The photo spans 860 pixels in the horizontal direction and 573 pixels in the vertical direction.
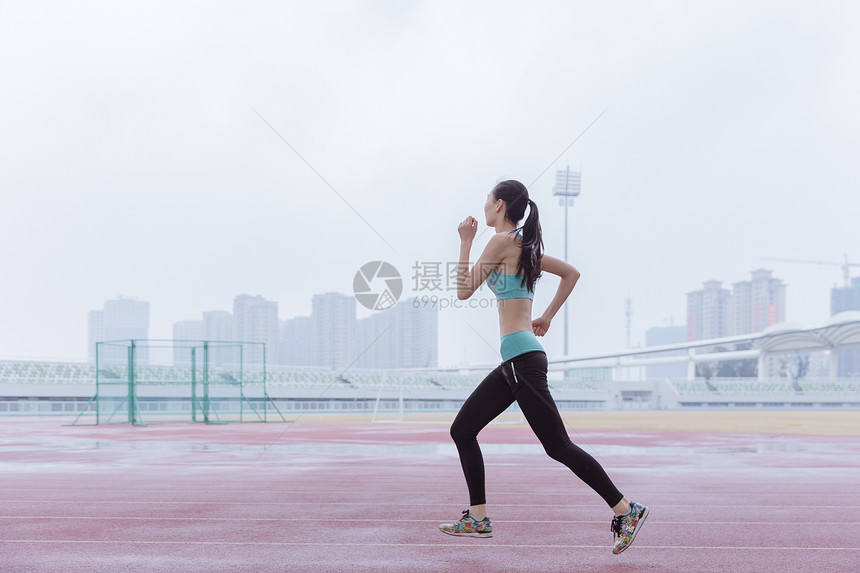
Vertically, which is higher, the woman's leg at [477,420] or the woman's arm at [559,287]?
the woman's arm at [559,287]

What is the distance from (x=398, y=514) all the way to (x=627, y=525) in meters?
2.27

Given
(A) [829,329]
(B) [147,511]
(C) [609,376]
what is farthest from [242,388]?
(C) [609,376]

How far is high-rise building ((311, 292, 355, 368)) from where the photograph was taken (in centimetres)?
9006

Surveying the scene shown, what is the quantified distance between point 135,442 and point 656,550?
1305 centimetres

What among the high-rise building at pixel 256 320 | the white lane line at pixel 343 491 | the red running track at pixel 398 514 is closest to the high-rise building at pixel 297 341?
the high-rise building at pixel 256 320

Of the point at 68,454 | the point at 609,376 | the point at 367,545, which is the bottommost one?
the point at 609,376

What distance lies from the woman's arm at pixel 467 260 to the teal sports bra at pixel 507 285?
0.16 feet

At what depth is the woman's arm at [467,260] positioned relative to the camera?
4445mm

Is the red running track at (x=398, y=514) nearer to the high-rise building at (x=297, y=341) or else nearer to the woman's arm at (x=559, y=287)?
the woman's arm at (x=559, y=287)

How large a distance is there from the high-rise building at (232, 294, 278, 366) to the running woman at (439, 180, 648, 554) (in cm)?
10456

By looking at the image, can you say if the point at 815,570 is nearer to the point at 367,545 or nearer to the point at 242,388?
the point at 367,545

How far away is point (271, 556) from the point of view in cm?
460

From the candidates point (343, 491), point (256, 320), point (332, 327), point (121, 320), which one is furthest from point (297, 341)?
point (343, 491)

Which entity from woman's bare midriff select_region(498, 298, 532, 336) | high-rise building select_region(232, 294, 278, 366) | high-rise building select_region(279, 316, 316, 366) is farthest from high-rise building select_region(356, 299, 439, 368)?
high-rise building select_region(232, 294, 278, 366)
